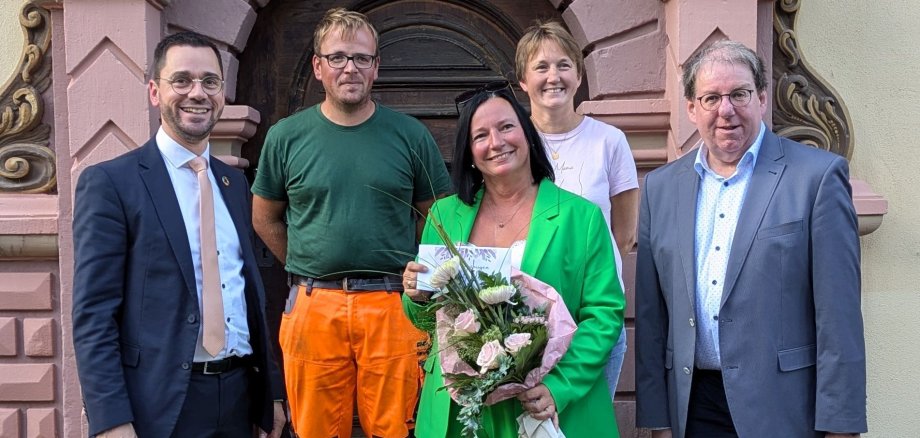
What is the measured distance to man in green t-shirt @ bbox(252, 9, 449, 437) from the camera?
11.7 ft

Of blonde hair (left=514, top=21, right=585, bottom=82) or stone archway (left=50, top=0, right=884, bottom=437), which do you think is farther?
stone archway (left=50, top=0, right=884, bottom=437)

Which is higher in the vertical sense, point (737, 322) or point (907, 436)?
→ point (737, 322)

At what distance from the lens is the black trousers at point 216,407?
271 cm

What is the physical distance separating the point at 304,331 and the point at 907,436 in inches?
119

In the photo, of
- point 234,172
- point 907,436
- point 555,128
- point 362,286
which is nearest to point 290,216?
point 362,286

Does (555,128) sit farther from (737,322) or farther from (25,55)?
(25,55)

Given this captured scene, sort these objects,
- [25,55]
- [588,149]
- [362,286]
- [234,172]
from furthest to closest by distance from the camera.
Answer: [25,55]
[362,286]
[588,149]
[234,172]

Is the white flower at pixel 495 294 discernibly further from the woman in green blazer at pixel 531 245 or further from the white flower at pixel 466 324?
the woman in green blazer at pixel 531 245

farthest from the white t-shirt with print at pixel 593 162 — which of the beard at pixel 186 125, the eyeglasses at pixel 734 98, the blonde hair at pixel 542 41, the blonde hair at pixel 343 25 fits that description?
the beard at pixel 186 125

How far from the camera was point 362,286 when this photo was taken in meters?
3.62

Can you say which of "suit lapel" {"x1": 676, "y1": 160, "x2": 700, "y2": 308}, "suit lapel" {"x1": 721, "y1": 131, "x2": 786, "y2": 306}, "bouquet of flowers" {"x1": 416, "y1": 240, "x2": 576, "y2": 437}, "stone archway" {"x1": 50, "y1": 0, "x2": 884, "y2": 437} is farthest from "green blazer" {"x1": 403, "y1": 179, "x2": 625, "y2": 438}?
"stone archway" {"x1": 50, "y1": 0, "x2": 884, "y2": 437}

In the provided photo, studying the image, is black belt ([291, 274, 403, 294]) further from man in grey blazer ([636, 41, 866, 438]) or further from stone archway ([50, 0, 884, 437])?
man in grey blazer ([636, 41, 866, 438])

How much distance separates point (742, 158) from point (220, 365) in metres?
1.70

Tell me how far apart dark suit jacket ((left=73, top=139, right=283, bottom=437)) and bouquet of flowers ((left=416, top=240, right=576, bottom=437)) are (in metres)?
0.80
